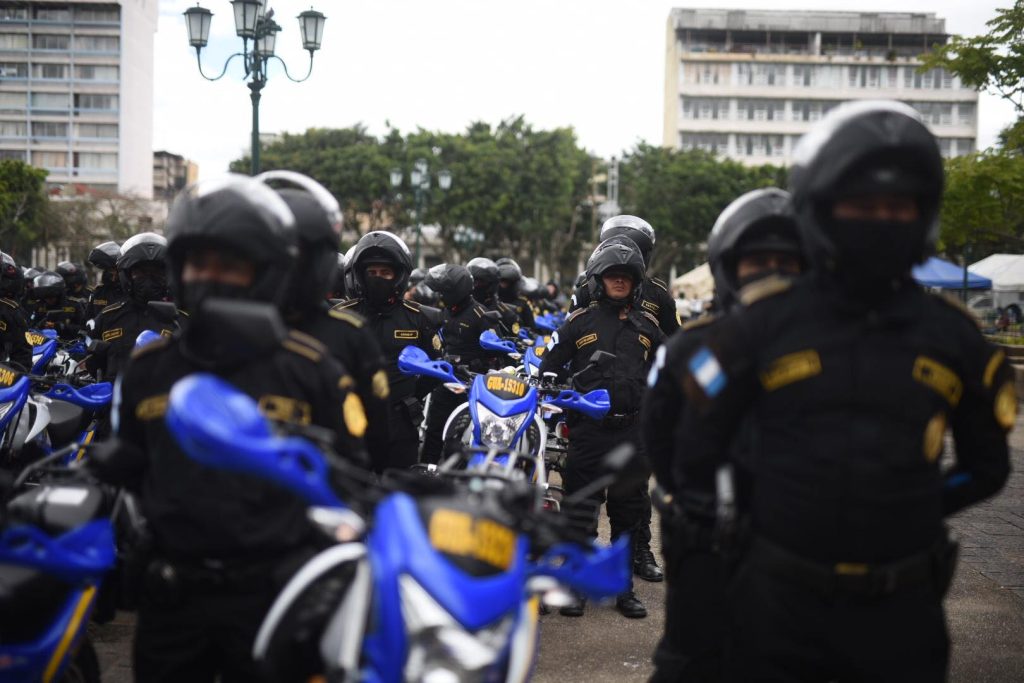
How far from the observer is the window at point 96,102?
247 ft

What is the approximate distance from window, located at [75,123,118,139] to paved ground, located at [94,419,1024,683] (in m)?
79.9

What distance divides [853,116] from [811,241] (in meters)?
0.35

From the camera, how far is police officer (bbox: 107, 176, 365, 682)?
A: 2.87m

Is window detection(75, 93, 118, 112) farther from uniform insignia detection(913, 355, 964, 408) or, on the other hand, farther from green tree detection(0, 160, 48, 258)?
uniform insignia detection(913, 355, 964, 408)

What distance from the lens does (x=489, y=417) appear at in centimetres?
650

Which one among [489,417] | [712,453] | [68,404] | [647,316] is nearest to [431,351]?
[489,417]

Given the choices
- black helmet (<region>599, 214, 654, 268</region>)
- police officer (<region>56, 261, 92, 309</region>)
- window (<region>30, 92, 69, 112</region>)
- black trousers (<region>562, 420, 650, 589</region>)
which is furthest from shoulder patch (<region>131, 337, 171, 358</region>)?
window (<region>30, 92, 69, 112</region>)

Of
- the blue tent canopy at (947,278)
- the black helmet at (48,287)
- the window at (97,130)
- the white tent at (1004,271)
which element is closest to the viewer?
the black helmet at (48,287)

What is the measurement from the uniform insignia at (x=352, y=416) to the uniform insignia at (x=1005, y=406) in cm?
182

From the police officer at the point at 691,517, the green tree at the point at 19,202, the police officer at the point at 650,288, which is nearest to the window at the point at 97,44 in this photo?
the green tree at the point at 19,202

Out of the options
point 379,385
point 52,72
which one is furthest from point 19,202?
point 379,385

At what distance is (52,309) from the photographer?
14383mm

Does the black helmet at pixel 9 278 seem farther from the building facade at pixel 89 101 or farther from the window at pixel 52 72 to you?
the window at pixel 52 72

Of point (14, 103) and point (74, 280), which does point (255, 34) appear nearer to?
point (74, 280)
